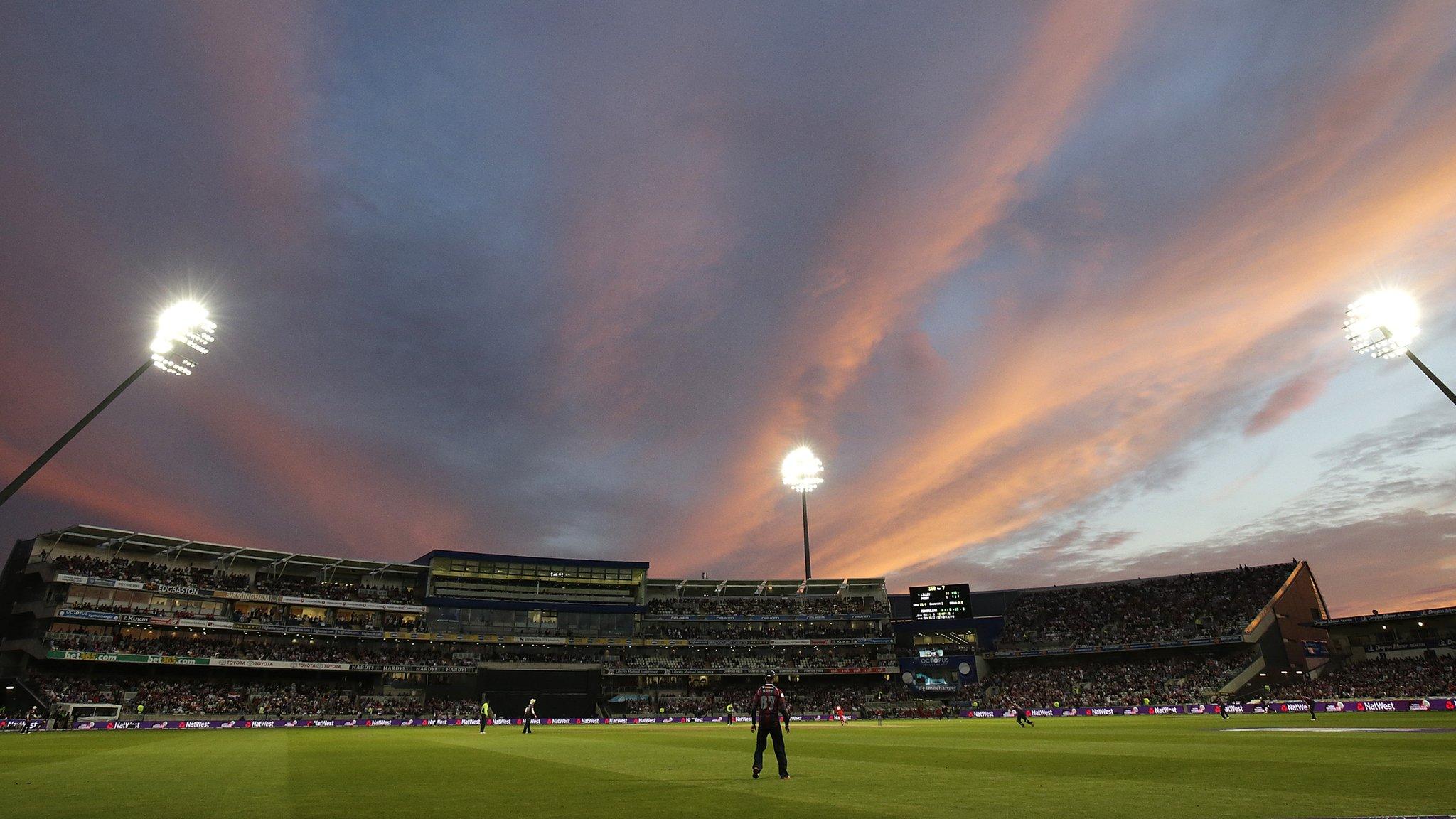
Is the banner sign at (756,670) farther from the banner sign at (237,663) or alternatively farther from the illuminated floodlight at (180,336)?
the illuminated floodlight at (180,336)

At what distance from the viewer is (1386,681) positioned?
5891 cm

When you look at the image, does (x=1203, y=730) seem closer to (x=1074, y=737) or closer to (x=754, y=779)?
(x=1074, y=737)

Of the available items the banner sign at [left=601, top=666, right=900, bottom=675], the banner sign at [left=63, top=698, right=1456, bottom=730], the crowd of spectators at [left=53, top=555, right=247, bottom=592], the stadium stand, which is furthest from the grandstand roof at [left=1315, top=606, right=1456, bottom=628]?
the crowd of spectators at [left=53, top=555, right=247, bottom=592]

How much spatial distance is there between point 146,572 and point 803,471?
2668 inches

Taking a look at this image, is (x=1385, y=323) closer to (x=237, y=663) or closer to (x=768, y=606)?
(x=768, y=606)

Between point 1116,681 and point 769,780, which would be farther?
point 1116,681

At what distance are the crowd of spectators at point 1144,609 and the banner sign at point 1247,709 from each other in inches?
661

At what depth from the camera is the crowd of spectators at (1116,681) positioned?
67062mm

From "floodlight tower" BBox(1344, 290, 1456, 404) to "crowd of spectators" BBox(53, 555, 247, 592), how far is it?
8963cm

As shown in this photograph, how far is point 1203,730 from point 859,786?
1051 inches

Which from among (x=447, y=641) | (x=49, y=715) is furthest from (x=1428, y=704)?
(x=49, y=715)

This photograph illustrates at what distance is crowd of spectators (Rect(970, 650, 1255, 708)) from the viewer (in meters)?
67.1

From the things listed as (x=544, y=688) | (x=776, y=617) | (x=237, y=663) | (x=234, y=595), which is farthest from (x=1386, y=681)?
(x=234, y=595)

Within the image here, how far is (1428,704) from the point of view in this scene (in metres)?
42.2
